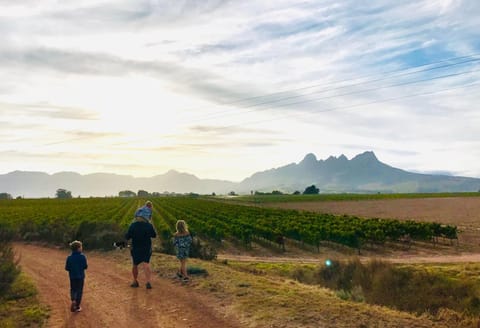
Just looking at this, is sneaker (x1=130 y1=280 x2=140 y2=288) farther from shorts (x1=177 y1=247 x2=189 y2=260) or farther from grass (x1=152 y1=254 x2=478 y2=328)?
grass (x1=152 y1=254 x2=478 y2=328)

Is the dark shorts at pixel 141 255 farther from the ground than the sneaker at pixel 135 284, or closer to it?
farther from the ground

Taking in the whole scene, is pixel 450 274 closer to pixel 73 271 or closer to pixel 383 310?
pixel 383 310

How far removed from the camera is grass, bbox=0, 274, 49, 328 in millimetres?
9367

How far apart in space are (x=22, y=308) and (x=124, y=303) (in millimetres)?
2644

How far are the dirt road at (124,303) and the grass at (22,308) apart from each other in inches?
9.8

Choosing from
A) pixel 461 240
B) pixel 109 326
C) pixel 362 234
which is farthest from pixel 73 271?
pixel 461 240

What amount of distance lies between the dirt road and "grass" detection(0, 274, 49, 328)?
0.82ft

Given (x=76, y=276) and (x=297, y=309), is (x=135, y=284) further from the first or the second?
(x=297, y=309)

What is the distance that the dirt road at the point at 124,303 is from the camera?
9102 mm

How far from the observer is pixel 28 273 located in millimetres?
14953

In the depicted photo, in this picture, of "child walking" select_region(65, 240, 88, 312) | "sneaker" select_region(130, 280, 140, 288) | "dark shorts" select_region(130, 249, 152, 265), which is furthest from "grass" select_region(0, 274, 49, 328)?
"dark shorts" select_region(130, 249, 152, 265)

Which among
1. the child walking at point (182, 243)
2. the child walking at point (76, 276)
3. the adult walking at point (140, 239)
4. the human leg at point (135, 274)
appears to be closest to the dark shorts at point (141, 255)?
the adult walking at point (140, 239)

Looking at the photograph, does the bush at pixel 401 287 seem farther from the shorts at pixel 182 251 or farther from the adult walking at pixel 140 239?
the adult walking at pixel 140 239

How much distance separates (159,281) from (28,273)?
5580mm
